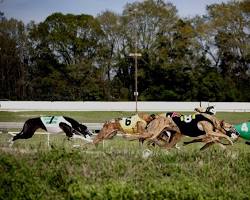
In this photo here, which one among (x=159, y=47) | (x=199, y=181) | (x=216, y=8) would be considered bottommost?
(x=199, y=181)

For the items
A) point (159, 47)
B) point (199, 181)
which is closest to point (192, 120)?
point (199, 181)

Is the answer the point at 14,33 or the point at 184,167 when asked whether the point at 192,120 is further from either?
the point at 14,33

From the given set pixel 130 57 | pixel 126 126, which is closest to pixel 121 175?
pixel 126 126

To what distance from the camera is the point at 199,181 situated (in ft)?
31.0

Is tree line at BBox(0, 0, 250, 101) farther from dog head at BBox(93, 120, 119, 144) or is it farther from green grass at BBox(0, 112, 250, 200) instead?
green grass at BBox(0, 112, 250, 200)

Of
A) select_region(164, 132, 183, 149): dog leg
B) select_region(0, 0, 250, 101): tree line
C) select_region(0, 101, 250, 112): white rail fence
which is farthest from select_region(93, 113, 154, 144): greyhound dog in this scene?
select_region(0, 0, 250, 101): tree line

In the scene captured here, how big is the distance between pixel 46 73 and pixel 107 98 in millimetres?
7519

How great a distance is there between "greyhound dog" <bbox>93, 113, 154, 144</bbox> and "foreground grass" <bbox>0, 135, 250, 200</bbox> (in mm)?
5714

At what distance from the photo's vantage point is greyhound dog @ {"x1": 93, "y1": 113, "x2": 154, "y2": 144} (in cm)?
1766

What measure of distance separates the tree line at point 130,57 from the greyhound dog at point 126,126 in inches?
1764

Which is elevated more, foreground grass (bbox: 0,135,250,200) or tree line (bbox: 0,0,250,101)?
tree line (bbox: 0,0,250,101)

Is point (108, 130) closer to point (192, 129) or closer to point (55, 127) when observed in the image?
point (55, 127)

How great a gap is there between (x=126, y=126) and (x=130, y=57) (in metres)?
47.7

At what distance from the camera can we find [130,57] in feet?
214
